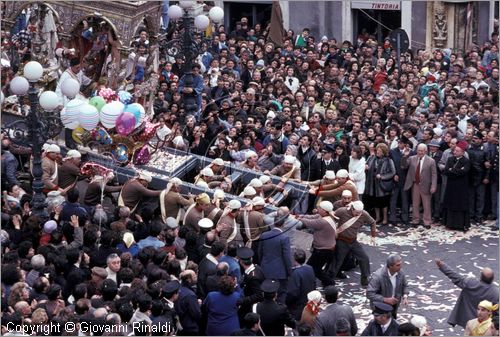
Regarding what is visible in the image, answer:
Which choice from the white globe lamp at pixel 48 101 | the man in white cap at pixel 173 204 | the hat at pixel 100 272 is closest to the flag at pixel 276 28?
the man in white cap at pixel 173 204

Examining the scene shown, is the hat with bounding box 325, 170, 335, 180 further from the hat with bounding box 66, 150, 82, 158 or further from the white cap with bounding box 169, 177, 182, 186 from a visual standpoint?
the hat with bounding box 66, 150, 82, 158

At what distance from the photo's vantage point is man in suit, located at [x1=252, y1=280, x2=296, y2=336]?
18.9 m

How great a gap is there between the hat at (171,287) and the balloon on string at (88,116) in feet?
18.1

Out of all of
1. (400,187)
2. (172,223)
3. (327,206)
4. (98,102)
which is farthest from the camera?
(400,187)

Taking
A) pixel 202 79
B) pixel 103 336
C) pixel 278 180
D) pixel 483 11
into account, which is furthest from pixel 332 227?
pixel 483 11

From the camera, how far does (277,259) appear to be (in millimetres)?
21750

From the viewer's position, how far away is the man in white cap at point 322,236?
22503 mm

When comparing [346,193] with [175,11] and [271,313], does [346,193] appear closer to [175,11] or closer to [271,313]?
[271,313]

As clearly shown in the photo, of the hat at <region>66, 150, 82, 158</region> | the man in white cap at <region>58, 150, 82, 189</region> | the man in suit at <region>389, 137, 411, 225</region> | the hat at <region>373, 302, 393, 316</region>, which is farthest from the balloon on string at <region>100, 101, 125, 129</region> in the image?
the hat at <region>373, 302, 393, 316</region>

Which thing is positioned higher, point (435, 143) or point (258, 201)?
point (435, 143)

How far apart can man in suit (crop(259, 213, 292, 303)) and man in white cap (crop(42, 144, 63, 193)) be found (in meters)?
4.17

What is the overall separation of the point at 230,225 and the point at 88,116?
3.18 m

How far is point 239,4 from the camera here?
38.6 meters

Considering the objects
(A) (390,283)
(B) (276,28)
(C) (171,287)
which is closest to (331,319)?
(A) (390,283)
